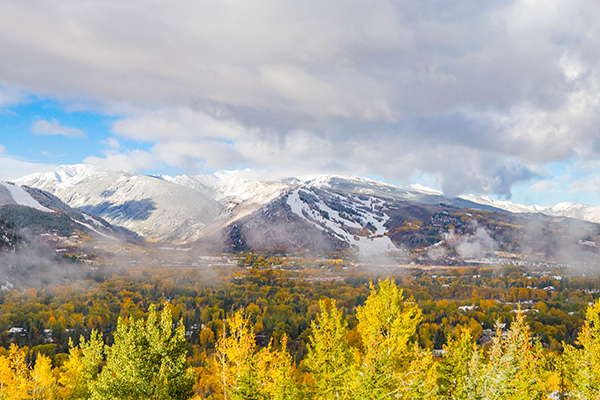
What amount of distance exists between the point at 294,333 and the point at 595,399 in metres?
109

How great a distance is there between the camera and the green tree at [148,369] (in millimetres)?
27750

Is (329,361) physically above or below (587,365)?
above

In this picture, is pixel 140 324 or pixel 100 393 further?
pixel 140 324

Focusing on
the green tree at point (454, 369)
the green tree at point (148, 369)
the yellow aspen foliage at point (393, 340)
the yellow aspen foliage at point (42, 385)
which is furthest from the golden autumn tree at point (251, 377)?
the yellow aspen foliage at point (42, 385)

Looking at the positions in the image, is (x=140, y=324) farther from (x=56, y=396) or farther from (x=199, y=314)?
(x=199, y=314)

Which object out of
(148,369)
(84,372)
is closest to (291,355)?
(84,372)

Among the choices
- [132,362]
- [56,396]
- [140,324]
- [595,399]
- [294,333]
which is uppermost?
[140,324]

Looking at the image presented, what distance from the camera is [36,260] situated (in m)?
193

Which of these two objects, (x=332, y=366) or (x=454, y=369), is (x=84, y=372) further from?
(x=454, y=369)

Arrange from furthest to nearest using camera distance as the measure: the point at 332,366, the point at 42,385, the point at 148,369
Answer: the point at 42,385, the point at 332,366, the point at 148,369

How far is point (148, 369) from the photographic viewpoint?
93.8 feet

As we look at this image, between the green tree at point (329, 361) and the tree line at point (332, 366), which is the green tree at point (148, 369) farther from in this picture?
the green tree at point (329, 361)

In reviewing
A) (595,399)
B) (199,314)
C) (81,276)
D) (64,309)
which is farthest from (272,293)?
(595,399)

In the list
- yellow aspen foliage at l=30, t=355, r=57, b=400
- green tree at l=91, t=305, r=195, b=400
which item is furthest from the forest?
yellow aspen foliage at l=30, t=355, r=57, b=400
